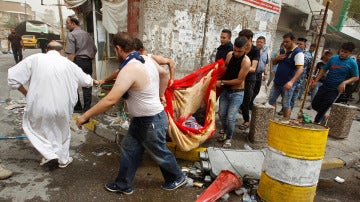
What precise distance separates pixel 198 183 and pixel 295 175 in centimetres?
120

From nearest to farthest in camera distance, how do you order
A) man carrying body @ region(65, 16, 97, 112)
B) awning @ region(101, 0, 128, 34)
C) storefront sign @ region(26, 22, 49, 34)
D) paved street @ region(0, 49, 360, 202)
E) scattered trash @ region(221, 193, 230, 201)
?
paved street @ region(0, 49, 360, 202)
scattered trash @ region(221, 193, 230, 201)
man carrying body @ region(65, 16, 97, 112)
awning @ region(101, 0, 128, 34)
storefront sign @ region(26, 22, 49, 34)

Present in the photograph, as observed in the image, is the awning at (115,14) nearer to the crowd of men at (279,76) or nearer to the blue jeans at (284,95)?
the crowd of men at (279,76)

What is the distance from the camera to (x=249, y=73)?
15.6ft

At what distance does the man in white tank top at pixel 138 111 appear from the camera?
2301mm

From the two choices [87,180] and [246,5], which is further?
[246,5]

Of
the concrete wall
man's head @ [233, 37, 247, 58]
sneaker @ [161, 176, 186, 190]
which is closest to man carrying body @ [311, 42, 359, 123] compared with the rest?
man's head @ [233, 37, 247, 58]

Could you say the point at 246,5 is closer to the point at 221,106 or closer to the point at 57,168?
the point at 221,106

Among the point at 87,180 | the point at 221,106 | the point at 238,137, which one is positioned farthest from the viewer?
the point at 238,137

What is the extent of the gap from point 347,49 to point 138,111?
13.5 ft

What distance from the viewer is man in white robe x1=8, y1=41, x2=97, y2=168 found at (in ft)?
9.62

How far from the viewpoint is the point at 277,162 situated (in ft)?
8.73

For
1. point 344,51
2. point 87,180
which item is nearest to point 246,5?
point 344,51

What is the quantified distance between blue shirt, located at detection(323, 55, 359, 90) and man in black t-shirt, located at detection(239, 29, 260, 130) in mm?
1458

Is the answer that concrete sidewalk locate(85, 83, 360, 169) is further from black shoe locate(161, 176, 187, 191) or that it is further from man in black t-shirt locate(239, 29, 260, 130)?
black shoe locate(161, 176, 187, 191)
